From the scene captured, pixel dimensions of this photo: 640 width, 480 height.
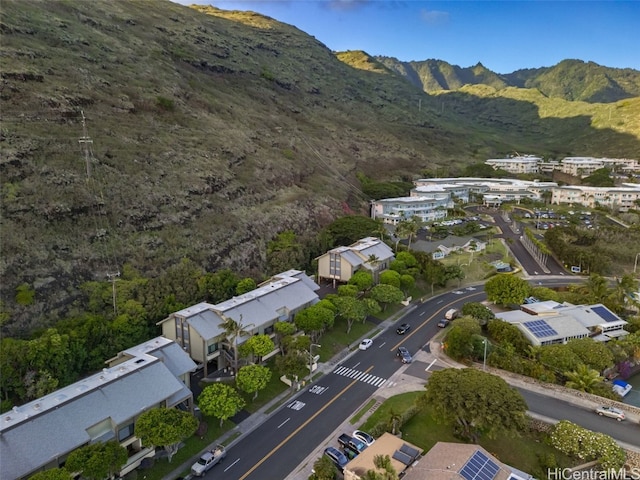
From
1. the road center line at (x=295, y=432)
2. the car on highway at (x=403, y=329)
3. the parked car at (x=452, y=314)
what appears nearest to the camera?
the road center line at (x=295, y=432)

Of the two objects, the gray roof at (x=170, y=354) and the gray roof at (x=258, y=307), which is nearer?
the gray roof at (x=170, y=354)

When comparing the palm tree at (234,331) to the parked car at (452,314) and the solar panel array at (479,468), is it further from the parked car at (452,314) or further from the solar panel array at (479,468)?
the parked car at (452,314)

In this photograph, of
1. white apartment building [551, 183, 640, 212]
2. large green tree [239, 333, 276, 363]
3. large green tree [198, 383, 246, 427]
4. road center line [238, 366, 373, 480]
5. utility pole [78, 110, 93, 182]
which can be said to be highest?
utility pole [78, 110, 93, 182]

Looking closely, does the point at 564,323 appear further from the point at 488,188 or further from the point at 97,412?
the point at 488,188

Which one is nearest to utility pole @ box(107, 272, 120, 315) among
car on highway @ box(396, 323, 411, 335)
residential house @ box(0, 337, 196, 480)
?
residential house @ box(0, 337, 196, 480)

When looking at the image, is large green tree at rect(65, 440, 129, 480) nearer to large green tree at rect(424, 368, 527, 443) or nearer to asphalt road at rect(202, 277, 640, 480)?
asphalt road at rect(202, 277, 640, 480)

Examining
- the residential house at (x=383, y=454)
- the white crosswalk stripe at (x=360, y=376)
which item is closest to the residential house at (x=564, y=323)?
the white crosswalk stripe at (x=360, y=376)
